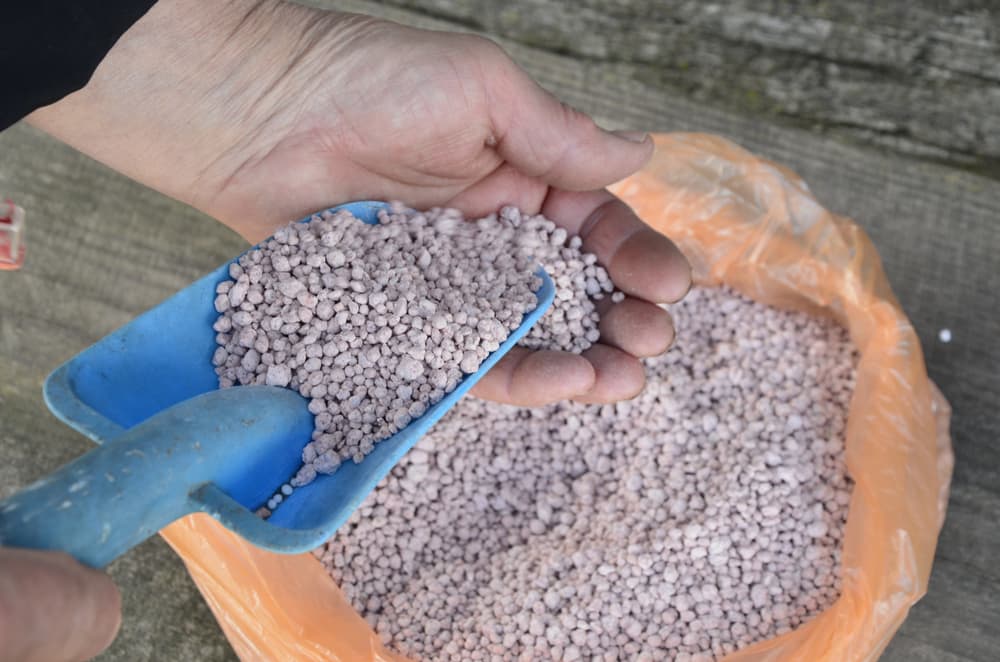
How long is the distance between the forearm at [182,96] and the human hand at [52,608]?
635mm

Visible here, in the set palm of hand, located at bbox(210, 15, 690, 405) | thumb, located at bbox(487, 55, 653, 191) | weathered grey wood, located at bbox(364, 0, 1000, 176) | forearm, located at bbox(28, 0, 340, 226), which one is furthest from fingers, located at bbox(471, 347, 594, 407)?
weathered grey wood, located at bbox(364, 0, 1000, 176)

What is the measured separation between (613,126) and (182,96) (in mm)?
716

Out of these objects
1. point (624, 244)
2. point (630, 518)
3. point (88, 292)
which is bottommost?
point (630, 518)

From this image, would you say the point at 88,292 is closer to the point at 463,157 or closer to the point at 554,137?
the point at 463,157

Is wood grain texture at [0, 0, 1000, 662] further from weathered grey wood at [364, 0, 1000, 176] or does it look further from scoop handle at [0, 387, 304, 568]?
scoop handle at [0, 387, 304, 568]

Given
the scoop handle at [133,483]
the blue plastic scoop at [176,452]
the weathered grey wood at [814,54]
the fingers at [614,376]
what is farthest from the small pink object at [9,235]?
the weathered grey wood at [814,54]

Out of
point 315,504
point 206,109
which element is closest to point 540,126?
point 206,109

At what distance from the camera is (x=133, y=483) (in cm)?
70

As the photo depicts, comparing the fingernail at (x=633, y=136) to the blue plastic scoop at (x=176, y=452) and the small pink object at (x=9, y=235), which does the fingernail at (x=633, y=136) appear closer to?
the blue plastic scoop at (x=176, y=452)

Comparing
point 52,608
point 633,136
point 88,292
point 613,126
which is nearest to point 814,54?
point 613,126

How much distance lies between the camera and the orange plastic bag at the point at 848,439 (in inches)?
40.3

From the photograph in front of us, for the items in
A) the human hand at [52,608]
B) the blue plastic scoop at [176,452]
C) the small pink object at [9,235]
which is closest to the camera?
the human hand at [52,608]

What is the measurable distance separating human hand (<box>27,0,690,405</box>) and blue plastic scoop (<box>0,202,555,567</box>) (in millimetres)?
135

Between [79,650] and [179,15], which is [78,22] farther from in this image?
[79,650]
